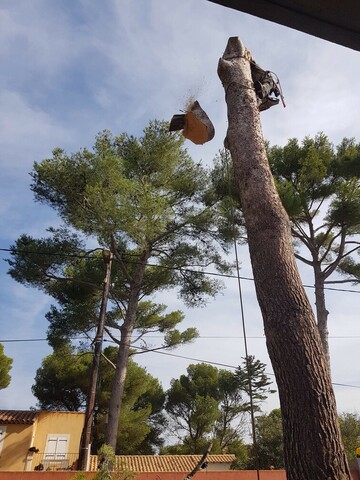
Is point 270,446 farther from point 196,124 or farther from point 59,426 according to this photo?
point 196,124

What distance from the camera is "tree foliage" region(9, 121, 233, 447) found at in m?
11.0

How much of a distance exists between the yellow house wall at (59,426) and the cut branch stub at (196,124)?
15.4 metres

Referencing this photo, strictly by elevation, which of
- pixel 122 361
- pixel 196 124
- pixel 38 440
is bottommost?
pixel 38 440

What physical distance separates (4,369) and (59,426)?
21.4 feet

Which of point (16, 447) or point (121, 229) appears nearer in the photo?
point (121, 229)

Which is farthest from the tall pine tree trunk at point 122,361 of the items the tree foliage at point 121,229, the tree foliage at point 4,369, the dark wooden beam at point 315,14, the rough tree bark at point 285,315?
the tree foliage at point 4,369

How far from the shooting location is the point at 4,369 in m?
20.4

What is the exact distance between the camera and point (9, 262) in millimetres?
12617

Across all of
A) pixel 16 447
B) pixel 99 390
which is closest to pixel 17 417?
pixel 16 447

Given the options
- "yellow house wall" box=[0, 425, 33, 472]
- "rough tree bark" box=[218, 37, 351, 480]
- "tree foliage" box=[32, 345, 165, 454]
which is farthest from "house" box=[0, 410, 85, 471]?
"rough tree bark" box=[218, 37, 351, 480]

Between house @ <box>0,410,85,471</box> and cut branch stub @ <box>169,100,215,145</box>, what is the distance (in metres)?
14.6

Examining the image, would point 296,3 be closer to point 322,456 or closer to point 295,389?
point 295,389

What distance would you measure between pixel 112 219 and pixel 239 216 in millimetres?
4221

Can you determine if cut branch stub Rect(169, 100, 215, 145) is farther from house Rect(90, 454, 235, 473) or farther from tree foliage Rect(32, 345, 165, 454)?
house Rect(90, 454, 235, 473)
